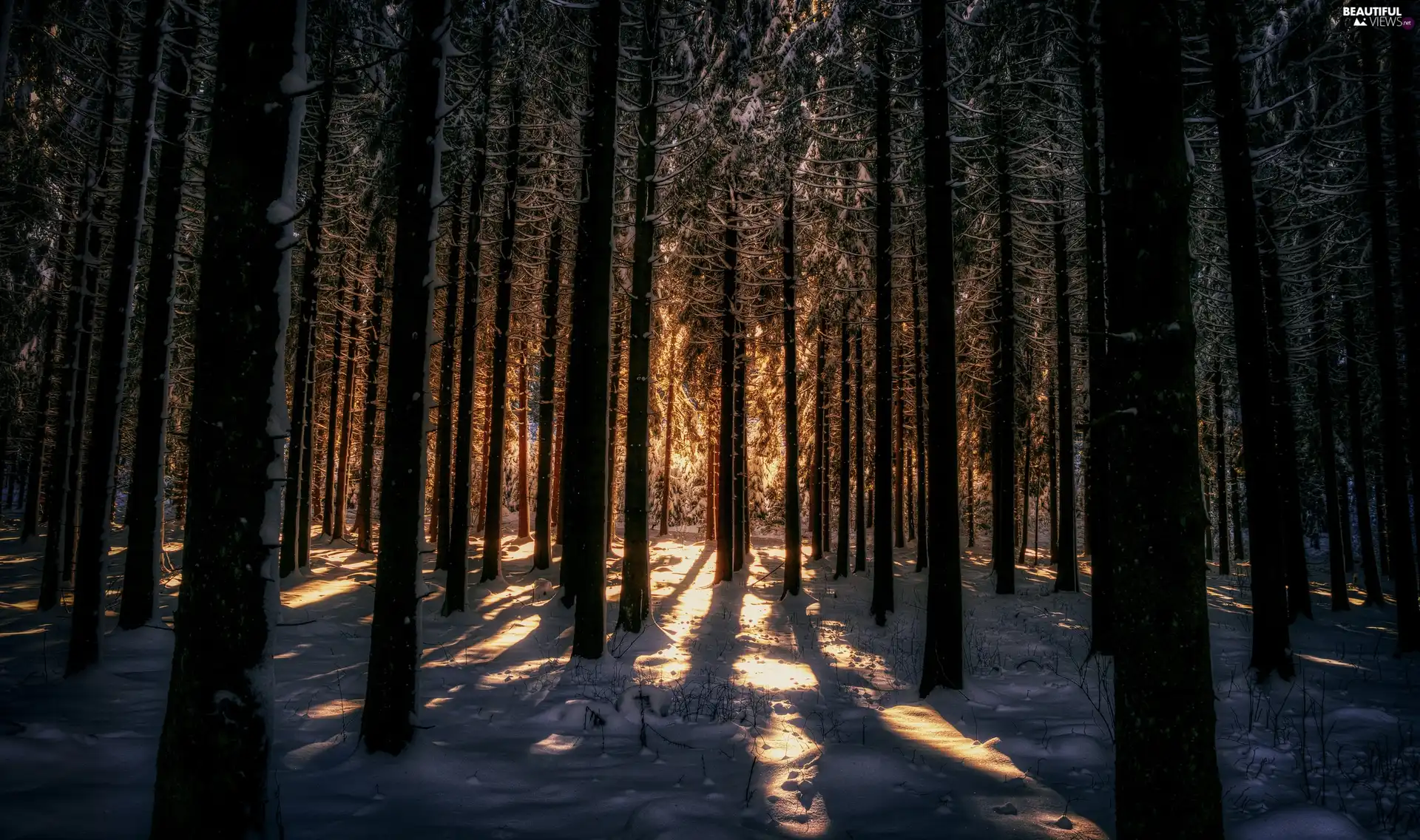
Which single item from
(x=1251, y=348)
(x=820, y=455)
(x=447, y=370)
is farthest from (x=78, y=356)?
(x=1251, y=348)

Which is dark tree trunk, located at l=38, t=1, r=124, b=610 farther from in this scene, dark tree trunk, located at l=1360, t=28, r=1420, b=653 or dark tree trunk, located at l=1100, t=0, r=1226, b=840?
dark tree trunk, located at l=1360, t=28, r=1420, b=653

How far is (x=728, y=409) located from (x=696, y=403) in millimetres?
7183

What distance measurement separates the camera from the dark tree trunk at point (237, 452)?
343 cm

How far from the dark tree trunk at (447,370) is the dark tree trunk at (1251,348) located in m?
12.1

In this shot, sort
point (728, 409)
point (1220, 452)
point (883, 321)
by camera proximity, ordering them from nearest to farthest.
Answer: point (883, 321) < point (728, 409) < point (1220, 452)

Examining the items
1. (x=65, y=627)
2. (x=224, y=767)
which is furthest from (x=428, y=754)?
(x=65, y=627)

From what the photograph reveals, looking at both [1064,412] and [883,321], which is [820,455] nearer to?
[1064,412]

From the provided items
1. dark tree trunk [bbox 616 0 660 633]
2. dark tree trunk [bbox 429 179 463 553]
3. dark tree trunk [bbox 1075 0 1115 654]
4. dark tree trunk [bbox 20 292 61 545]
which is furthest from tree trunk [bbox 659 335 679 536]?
dark tree trunk [bbox 20 292 61 545]

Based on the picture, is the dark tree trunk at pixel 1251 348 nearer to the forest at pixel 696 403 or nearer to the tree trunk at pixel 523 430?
the forest at pixel 696 403

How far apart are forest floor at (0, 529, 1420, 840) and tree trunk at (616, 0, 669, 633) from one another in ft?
2.83

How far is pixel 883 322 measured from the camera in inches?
457

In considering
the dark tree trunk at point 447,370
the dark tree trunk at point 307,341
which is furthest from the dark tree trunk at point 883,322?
the dark tree trunk at point 307,341

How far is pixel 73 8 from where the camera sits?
896 centimetres

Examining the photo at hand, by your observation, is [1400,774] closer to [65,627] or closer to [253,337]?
[253,337]
